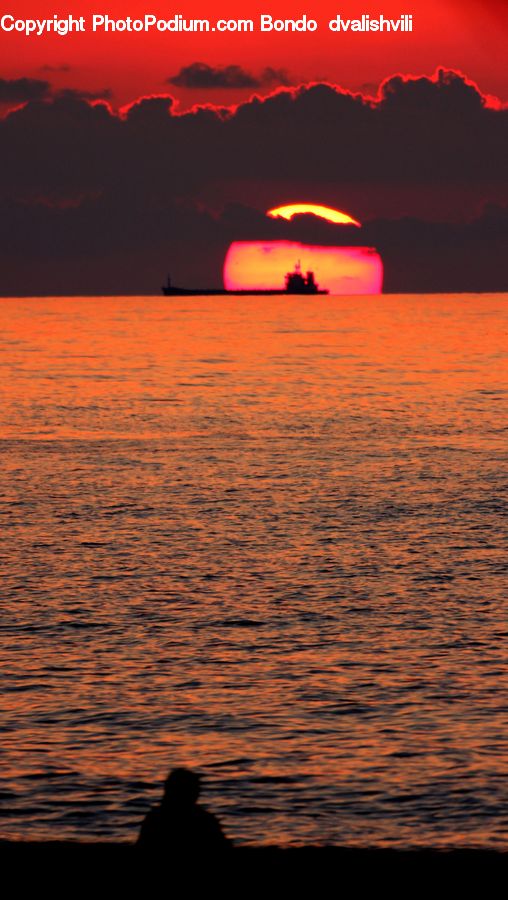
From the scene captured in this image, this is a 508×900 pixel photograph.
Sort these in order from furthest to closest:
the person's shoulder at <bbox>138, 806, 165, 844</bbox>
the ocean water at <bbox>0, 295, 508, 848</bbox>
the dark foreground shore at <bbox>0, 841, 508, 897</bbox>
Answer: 1. the ocean water at <bbox>0, 295, 508, 848</bbox>
2. the dark foreground shore at <bbox>0, 841, 508, 897</bbox>
3. the person's shoulder at <bbox>138, 806, 165, 844</bbox>

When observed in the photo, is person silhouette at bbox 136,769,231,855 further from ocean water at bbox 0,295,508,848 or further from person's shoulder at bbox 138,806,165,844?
ocean water at bbox 0,295,508,848

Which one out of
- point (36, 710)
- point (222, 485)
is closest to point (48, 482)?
point (222, 485)

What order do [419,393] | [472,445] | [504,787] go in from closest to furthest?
[504,787]
[472,445]
[419,393]

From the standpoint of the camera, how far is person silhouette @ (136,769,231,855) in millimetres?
10320

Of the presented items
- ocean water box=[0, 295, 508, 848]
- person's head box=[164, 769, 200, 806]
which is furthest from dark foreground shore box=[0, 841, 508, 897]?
ocean water box=[0, 295, 508, 848]

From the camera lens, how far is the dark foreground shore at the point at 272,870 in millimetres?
11578

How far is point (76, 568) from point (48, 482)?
19.0 m

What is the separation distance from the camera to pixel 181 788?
1030 centimetres

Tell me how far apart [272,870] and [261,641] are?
530 inches

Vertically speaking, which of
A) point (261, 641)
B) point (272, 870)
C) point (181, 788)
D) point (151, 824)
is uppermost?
point (181, 788)

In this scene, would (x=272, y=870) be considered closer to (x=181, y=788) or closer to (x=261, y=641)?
(x=181, y=788)

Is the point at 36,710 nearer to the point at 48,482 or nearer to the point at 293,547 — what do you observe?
the point at 293,547

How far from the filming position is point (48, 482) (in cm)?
5209

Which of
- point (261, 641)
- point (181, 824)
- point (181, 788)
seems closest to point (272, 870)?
point (181, 824)
